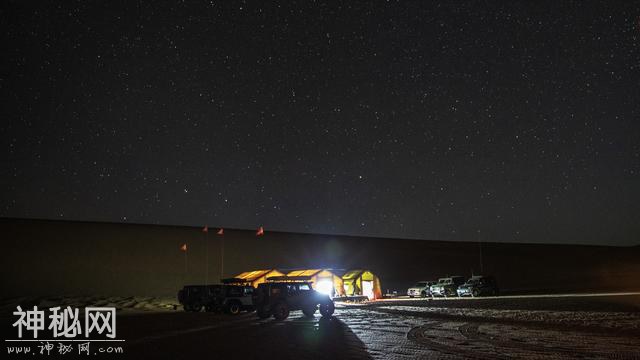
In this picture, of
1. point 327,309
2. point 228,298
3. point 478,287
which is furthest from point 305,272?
point 327,309

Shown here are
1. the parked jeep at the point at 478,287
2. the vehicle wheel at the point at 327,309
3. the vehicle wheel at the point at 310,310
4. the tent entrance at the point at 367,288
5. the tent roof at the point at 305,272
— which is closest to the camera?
the vehicle wheel at the point at 327,309

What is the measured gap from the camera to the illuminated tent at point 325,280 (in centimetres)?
3894

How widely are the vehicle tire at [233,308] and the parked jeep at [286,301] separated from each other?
3767 millimetres

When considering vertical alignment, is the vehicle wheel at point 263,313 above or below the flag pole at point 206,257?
below

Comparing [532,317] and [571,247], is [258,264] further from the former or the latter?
[571,247]

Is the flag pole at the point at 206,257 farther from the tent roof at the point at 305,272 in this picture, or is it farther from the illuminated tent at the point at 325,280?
the illuminated tent at the point at 325,280

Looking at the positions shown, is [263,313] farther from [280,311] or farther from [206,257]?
[206,257]

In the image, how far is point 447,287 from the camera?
41156 mm

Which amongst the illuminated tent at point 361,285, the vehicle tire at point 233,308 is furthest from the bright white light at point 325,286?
the vehicle tire at point 233,308

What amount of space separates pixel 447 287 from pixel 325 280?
873cm

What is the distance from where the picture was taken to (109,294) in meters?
46.8

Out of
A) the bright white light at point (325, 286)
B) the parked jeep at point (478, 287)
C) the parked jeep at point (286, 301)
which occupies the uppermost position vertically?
the parked jeep at point (286, 301)

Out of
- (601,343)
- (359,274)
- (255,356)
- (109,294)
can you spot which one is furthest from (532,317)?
(109,294)

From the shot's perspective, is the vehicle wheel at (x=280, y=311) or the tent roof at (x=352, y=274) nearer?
the vehicle wheel at (x=280, y=311)
